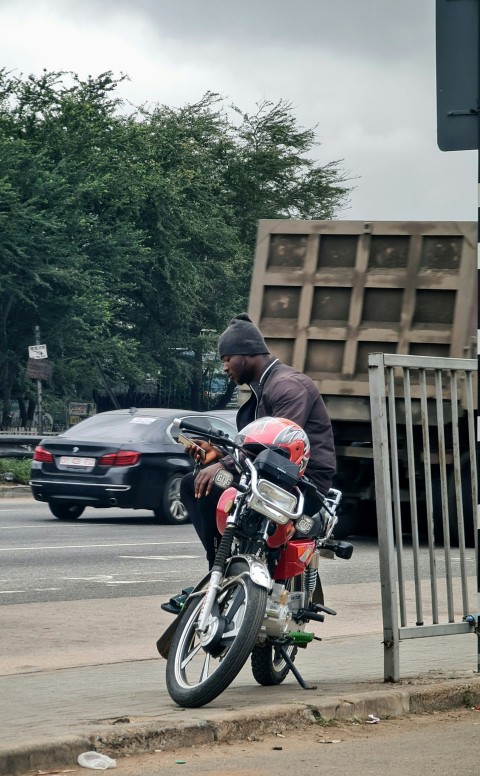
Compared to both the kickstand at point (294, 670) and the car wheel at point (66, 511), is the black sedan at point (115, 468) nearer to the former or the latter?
the car wheel at point (66, 511)

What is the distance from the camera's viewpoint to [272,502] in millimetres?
6074

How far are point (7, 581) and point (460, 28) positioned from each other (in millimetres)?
6641

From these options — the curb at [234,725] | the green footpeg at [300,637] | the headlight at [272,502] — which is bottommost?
the curb at [234,725]

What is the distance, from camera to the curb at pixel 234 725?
493 centimetres

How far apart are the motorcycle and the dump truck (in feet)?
26.9

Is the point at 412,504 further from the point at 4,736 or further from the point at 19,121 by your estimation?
the point at 19,121

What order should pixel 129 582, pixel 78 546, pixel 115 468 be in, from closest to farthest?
pixel 129 582 < pixel 78 546 < pixel 115 468

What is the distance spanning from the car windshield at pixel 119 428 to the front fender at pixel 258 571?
1232 centimetres

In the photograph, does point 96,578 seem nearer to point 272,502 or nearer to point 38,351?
point 272,502

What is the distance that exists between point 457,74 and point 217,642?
3001mm

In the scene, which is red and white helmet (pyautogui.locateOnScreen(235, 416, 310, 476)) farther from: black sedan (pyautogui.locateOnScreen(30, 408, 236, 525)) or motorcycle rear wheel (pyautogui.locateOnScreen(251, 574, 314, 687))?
black sedan (pyautogui.locateOnScreen(30, 408, 236, 525))

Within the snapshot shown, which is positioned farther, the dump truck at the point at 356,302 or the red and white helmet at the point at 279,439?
the dump truck at the point at 356,302

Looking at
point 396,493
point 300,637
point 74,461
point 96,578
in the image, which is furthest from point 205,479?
point 74,461

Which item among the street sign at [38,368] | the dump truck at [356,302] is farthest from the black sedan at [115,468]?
the street sign at [38,368]
